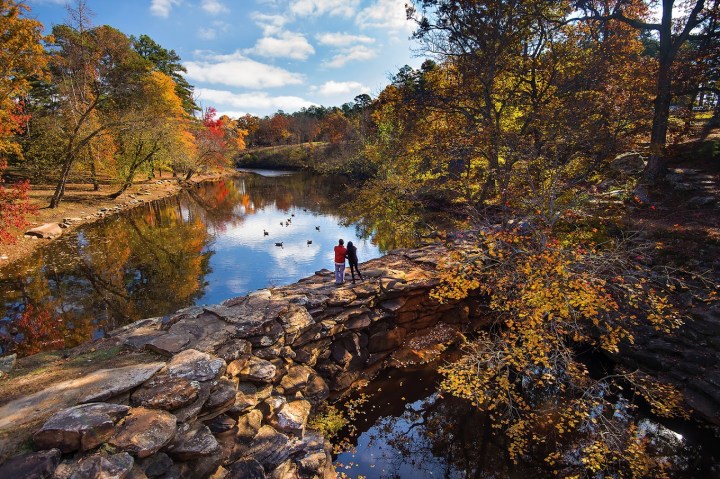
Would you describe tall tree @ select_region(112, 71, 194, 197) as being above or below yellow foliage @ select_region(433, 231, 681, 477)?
above

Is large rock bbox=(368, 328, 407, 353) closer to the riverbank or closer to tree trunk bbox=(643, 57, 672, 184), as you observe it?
tree trunk bbox=(643, 57, 672, 184)

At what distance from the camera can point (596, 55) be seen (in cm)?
1716

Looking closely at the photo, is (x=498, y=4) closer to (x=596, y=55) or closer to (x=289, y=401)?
(x=596, y=55)

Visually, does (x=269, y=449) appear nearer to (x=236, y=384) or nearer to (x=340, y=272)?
(x=236, y=384)

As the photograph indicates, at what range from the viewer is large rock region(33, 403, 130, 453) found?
5.87 metres

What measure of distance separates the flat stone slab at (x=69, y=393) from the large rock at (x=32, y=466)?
3.21ft

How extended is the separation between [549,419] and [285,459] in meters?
8.25

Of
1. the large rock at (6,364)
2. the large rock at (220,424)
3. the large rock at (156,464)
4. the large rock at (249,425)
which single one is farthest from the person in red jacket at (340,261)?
Answer: the large rock at (6,364)

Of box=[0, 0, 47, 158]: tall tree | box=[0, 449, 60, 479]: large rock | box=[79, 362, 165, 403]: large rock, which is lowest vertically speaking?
box=[79, 362, 165, 403]: large rock

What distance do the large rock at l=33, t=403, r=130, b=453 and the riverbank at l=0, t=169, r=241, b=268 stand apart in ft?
67.4

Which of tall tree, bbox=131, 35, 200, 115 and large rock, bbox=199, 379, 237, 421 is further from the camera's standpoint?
tall tree, bbox=131, 35, 200, 115

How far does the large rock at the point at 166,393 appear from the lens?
7.43 metres

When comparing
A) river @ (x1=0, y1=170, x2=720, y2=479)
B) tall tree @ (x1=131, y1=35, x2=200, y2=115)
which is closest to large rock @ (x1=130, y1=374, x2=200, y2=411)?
river @ (x1=0, y1=170, x2=720, y2=479)

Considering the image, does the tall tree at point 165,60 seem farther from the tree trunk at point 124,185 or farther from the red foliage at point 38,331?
the red foliage at point 38,331
